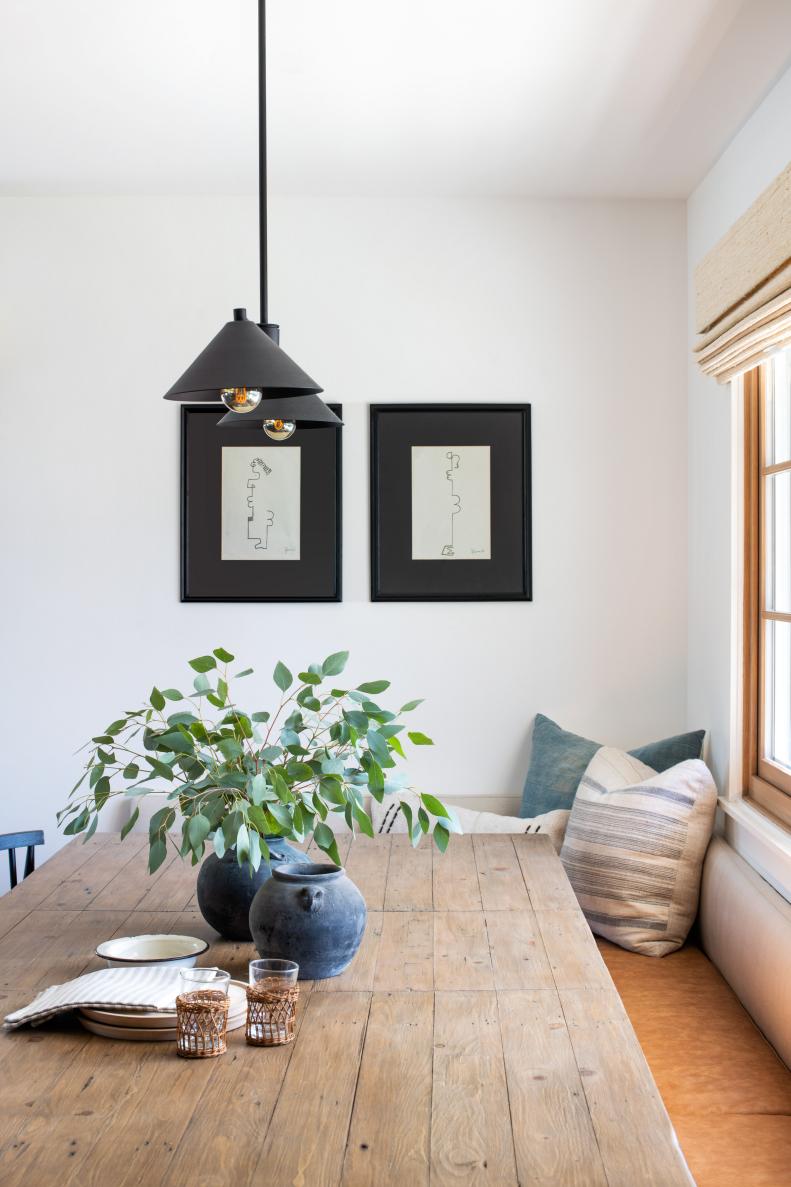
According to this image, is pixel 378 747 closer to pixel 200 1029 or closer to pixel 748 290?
pixel 200 1029

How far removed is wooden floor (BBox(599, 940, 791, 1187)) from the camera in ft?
6.38

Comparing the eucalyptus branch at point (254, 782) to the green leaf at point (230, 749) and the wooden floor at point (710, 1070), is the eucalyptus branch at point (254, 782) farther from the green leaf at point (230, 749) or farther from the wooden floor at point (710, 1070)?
the wooden floor at point (710, 1070)

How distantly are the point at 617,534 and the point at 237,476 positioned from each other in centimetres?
127

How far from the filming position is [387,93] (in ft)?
8.99

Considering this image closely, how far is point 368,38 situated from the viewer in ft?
8.04

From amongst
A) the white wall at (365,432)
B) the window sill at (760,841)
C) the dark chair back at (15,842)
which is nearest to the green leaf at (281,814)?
the dark chair back at (15,842)

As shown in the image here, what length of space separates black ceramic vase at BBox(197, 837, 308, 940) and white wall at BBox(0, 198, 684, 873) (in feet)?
5.40

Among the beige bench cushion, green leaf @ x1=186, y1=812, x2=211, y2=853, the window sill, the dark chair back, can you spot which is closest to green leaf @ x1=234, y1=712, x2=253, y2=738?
green leaf @ x1=186, y1=812, x2=211, y2=853

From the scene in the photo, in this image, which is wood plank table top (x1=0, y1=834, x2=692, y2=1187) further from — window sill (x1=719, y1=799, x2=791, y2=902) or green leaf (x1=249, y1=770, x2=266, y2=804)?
window sill (x1=719, y1=799, x2=791, y2=902)

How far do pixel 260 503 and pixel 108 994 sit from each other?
218 centimetres

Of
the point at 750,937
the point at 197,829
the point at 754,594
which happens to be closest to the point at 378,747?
the point at 197,829

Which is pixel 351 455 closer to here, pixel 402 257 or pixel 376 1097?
pixel 402 257

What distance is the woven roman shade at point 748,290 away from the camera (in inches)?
90.4

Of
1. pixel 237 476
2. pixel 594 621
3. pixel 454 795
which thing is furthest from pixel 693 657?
pixel 237 476
